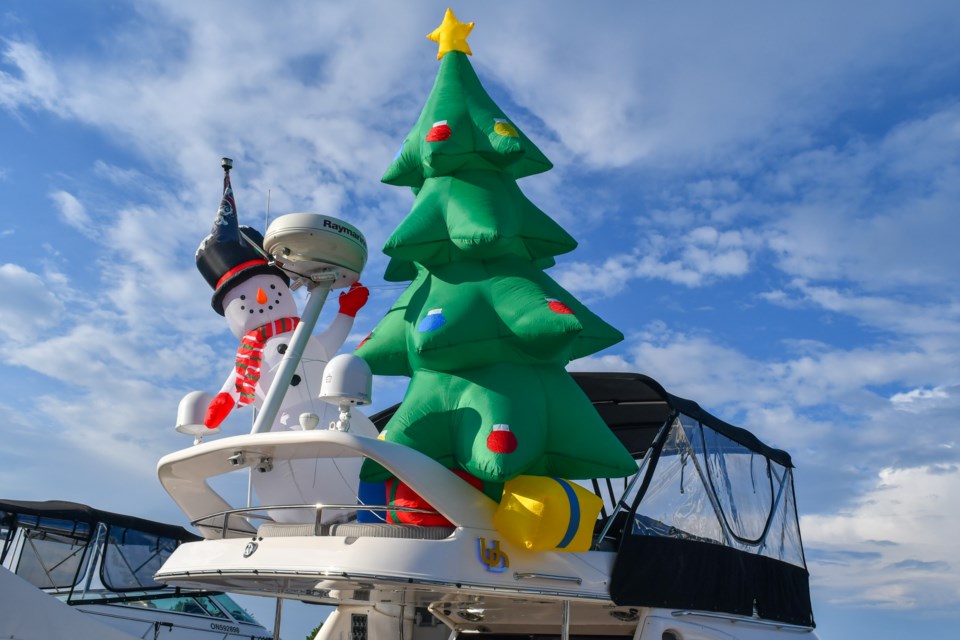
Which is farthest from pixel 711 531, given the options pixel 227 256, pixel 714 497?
pixel 227 256

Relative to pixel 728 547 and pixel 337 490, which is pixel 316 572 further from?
pixel 728 547

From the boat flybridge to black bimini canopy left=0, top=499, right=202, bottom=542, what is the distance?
4.84 metres

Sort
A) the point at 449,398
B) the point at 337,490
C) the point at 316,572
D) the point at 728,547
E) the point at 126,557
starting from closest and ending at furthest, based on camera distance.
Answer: the point at 316,572 → the point at 449,398 → the point at 728,547 → the point at 337,490 → the point at 126,557

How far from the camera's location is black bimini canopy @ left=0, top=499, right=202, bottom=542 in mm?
13727

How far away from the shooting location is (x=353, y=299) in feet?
42.2

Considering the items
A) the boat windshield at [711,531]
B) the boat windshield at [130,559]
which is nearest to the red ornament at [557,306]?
the boat windshield at [711,531]

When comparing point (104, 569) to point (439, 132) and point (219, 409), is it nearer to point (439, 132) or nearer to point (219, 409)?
point (219, 409)

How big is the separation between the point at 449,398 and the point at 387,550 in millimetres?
2135

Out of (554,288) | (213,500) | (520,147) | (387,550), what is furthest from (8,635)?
(520,147)

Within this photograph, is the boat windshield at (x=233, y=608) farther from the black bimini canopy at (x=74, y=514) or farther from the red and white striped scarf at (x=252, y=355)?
Answer: the red and white striped scarf at (x=252, y=355)

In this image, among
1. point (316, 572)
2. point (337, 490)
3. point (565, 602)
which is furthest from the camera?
point (337, 490)

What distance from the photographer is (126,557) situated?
1444cm

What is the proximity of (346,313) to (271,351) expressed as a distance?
1.18 m

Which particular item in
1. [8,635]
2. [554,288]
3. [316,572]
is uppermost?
[554,288]
